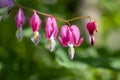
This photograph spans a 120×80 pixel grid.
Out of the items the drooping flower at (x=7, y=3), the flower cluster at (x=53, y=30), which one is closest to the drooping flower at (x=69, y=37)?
the flower cluster at (x=53, y=30)

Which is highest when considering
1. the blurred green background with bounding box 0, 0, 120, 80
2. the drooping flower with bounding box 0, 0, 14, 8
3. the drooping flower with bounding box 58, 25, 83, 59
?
the drooping flower with bounding box 0, 0, 14, 8

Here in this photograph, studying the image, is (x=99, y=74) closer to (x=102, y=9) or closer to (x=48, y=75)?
(x=48, y=75)

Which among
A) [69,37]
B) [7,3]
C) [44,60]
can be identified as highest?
[7,3]

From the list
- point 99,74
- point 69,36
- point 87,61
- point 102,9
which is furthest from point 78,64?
point 102,9

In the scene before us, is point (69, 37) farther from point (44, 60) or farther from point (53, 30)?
point (44, 60)

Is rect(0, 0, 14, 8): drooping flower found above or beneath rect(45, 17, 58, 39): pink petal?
above

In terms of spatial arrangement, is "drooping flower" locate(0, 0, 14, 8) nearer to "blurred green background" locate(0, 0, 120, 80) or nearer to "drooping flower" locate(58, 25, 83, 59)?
"drooping flower" locate(58, 25, 83, 59)

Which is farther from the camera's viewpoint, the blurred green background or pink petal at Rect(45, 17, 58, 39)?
the blurred green background

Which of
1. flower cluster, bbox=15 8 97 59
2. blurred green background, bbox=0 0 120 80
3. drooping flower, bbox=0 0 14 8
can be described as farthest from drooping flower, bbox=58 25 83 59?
blurred green background, bbox=0 0 120 80

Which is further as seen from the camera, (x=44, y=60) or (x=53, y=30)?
(x=44, y=60)

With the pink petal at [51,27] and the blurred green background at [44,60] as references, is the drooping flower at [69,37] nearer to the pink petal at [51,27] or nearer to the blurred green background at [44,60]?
the pink petal at [51,27]

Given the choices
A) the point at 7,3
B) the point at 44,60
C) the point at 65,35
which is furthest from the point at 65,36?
the point at 44,60
